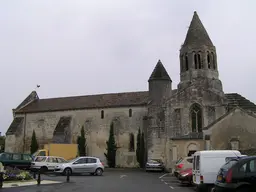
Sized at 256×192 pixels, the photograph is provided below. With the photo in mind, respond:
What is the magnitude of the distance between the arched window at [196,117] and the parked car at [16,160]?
15615 mm

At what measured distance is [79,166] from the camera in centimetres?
2164

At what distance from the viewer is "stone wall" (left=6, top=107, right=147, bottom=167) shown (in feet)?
121

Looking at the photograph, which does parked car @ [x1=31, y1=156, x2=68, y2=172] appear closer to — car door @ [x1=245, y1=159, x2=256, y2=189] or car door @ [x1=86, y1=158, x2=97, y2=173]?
car door @ [x1=86, y1=158, x2=97, y2=173]

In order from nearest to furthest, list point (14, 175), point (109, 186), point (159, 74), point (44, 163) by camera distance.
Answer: point (109, 186)
point (14, 175)
point (44, 163)
point (159, 74)

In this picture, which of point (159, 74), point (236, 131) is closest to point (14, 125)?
point (159, 74)

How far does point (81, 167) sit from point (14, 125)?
24.1 meters

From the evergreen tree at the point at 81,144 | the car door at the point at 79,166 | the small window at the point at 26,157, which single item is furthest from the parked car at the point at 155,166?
the evergreen tree at the point at 81,144

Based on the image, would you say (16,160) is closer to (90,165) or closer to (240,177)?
(90,165)

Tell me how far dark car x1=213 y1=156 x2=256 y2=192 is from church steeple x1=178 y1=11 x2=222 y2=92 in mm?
22093

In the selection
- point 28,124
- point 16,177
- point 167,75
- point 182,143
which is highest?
point 167,75

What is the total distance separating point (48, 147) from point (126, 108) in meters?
10.8

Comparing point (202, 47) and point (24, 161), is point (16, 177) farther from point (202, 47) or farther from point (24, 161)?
point (202, 47)

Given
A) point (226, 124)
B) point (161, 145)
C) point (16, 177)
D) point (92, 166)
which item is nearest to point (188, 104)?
point (161, 145)

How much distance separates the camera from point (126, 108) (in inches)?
1469
